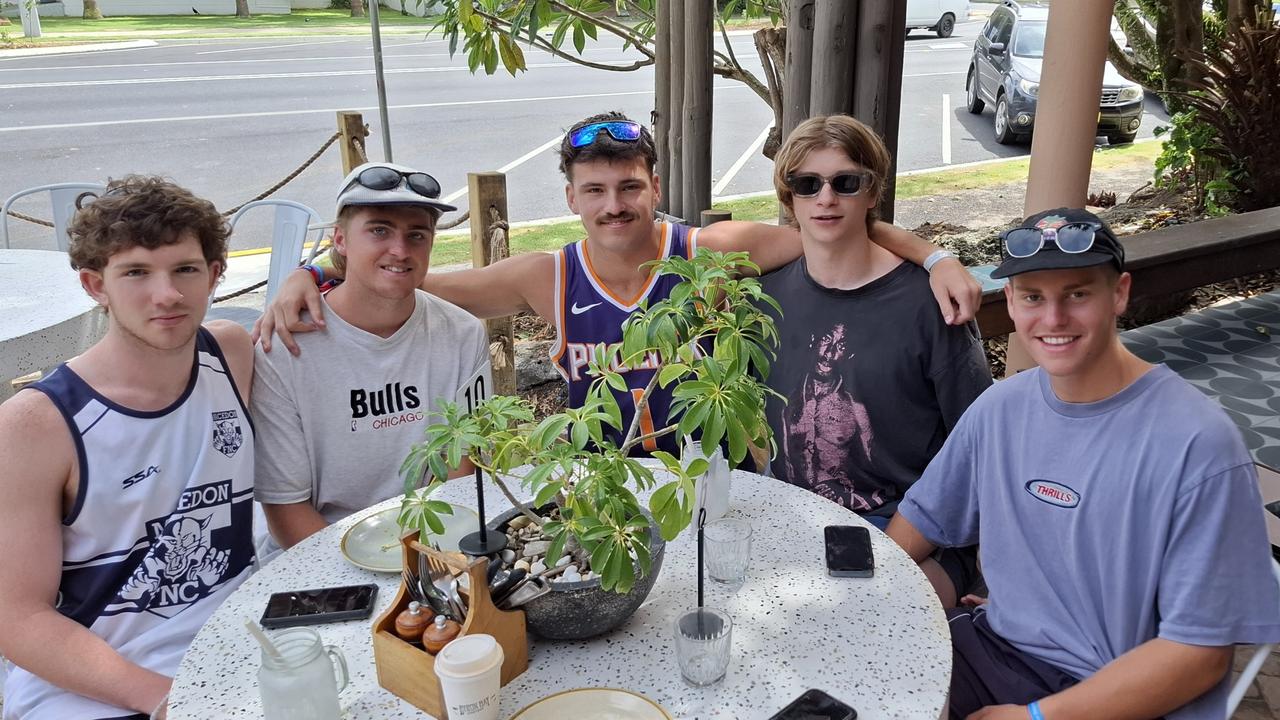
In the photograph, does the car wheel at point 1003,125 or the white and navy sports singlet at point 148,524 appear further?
the car wheel at point 1003,125

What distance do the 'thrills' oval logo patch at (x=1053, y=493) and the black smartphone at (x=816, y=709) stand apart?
0.64 meters

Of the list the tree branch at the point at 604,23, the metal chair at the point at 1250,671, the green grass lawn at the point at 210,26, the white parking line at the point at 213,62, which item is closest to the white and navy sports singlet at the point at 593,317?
the metal chair at the point at 1250,671

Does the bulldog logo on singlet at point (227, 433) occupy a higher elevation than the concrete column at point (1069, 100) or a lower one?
lower

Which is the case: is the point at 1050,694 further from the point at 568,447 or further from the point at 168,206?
the point at 168,206

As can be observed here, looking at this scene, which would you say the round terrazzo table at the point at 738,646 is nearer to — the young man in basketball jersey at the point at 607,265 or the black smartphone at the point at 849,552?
the black smartphone at the point at 849,552

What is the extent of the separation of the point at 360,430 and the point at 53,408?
70cm

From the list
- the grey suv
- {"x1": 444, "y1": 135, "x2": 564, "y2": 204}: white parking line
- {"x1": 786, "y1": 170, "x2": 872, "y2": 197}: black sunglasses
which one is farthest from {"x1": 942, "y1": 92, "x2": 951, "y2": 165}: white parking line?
{"x1": 786, "y1": 170, "x2": 872, "y2": 197}: black sunglasses

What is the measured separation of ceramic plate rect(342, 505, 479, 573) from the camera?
1.89 m

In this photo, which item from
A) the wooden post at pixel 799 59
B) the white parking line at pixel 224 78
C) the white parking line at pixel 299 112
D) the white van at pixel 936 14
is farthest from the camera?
the white van at pixel 936 14

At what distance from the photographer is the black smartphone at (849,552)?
5.94 feet

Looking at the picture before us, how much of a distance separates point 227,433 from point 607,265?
3.57 feet

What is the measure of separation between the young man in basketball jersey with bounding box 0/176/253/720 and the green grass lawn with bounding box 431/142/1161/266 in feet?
16.1

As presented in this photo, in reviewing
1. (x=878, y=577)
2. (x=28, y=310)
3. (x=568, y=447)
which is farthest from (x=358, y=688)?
(x=28, y=310)

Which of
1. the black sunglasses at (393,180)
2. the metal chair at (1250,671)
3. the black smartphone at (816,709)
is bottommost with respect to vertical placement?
the metal chair at (1250,671)
